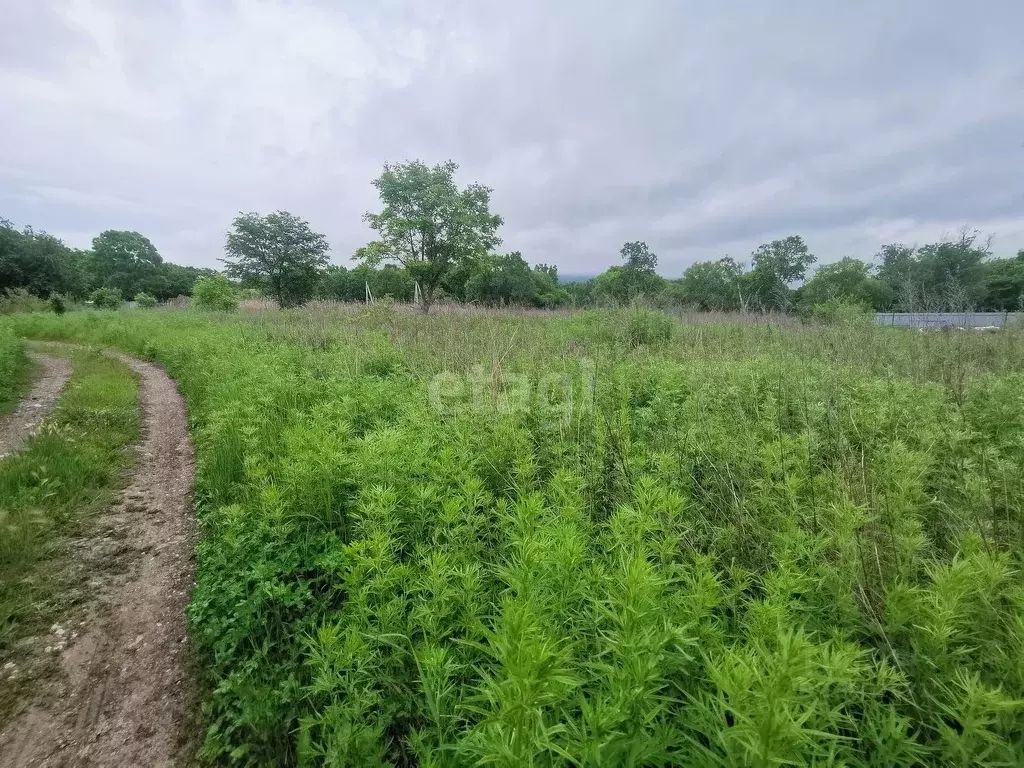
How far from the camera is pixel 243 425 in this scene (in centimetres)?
466

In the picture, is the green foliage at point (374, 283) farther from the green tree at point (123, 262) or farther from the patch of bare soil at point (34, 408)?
the green tree at point (123, 262)

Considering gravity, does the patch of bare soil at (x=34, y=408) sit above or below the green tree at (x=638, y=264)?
below

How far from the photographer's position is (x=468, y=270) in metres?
20.5

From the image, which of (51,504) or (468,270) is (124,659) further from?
(468,270)

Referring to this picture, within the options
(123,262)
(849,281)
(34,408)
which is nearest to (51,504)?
(34,408)

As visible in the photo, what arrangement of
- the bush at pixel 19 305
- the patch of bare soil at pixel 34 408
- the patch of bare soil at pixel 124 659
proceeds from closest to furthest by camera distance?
the patch of bare soil at pixel 124 659
the patch of bare soil at pixel 34 408
the bush at pixel 19 305

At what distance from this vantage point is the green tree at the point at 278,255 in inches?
1077

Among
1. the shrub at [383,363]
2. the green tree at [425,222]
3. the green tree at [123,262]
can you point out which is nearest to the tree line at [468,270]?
the green tree at [425,222]

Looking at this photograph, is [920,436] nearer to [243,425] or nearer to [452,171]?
[243,425]

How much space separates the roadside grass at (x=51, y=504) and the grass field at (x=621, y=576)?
3.07 ft

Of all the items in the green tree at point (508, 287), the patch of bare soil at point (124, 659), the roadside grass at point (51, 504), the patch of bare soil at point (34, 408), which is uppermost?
the green tree at point (508, 287)

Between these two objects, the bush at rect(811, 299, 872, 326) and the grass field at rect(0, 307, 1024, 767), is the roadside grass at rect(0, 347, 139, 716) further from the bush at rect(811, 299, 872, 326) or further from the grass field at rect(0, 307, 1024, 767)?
the bush at rect(811, 299, 872, 326)

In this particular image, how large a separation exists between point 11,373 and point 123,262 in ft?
252

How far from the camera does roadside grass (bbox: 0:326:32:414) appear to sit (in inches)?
295
